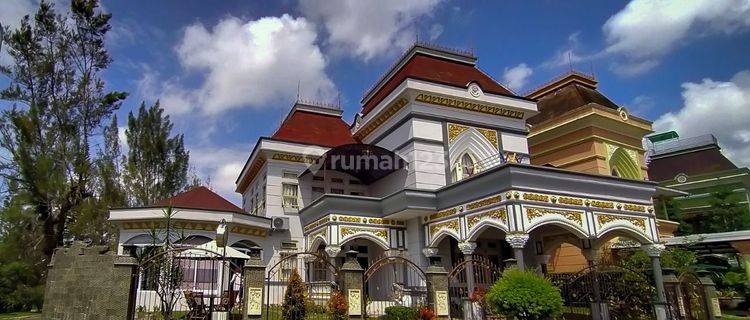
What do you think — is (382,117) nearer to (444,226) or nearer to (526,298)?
(444,226)

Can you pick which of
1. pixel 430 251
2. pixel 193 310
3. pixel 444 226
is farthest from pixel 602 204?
pixel 193 310

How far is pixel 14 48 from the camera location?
17531 mm

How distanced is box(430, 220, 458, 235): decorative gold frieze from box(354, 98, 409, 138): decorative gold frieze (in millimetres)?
4108

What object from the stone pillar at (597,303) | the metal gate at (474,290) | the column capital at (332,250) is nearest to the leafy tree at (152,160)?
the column capital at (332,250)

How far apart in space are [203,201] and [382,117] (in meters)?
6.65

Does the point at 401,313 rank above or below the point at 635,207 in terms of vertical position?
below

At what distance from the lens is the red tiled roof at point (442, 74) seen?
→ 16391 mm

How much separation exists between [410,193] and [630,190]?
5564mm

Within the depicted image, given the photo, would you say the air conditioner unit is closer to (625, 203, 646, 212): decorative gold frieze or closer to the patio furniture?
the patio furniture

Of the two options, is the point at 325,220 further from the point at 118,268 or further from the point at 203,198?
the point at 118,268

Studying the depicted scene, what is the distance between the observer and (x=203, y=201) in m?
16.4

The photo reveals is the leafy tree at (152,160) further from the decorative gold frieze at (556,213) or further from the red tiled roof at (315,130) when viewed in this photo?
the decorative gold frieze at (556,213)

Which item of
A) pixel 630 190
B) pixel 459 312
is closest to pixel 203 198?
pixel 459 312

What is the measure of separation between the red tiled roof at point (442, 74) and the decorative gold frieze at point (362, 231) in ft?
15.2
